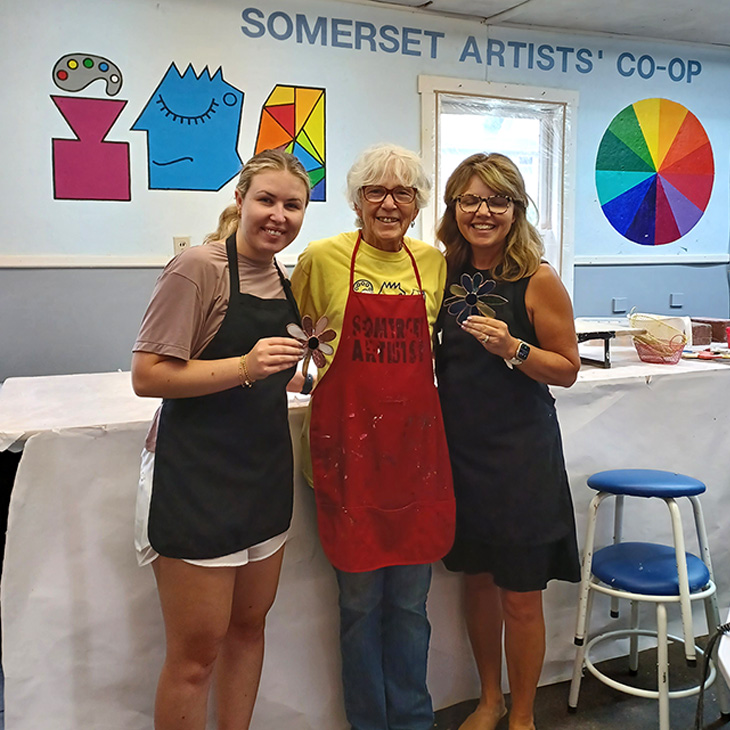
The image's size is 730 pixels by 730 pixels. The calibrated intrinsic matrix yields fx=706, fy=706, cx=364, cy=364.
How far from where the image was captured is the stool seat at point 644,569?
1821mm

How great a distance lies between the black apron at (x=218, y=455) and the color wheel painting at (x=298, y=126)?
235cm

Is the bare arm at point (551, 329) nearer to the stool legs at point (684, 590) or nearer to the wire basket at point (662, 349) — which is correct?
the stool legs at point (684, 590)

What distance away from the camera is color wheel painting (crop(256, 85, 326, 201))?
11.5ft

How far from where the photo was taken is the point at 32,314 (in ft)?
10.7

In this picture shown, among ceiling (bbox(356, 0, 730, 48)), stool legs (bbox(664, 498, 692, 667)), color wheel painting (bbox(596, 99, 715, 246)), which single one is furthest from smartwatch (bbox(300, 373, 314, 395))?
color wheel painting (bbox(596, 99, 715, 246))

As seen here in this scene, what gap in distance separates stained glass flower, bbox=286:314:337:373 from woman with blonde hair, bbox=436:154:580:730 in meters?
0.32

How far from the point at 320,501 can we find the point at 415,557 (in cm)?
26

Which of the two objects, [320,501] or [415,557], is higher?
[320,501]

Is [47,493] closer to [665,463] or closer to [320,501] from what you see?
[320,501]

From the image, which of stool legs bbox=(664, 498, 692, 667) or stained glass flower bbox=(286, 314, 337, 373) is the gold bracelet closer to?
stained glass flower bbox=(286, 314, 337, 373)

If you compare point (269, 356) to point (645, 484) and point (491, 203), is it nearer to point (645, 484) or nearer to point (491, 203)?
point (491, 203)

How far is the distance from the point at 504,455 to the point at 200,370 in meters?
0.78

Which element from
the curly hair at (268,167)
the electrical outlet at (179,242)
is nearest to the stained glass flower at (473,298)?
the curly hair at (268,167)

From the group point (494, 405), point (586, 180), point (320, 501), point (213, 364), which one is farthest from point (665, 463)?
point (586, 180)
